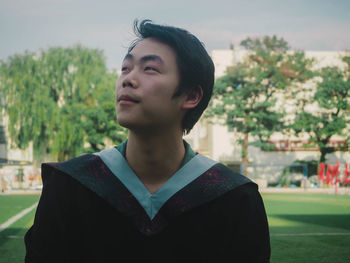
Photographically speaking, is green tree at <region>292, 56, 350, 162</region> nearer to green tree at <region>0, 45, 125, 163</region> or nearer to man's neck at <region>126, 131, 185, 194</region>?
green tree at <region>0, 45, 125, 163</region>

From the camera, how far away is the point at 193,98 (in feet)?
6.44

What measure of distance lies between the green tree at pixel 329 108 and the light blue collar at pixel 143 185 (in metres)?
23.0

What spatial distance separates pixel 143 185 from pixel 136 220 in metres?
0.16

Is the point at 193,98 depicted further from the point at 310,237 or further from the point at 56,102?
the point at 56,102

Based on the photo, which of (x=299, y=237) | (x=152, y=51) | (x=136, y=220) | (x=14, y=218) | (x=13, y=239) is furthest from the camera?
(x=14, y=218)

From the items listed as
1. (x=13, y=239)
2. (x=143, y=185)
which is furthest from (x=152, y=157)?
(x=13, y=239)

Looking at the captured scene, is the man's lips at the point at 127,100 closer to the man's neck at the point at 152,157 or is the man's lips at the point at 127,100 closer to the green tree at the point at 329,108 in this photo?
the man's neck at the point at 152,157

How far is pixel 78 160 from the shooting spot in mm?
1903

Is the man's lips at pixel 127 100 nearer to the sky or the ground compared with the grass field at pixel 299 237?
nearer to the sky

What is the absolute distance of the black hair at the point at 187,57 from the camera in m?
1.85

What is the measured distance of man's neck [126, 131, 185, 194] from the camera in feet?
6.10

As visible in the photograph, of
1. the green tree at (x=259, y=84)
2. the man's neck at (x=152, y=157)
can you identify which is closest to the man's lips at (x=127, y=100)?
the man's neck at (x=152, y=157)

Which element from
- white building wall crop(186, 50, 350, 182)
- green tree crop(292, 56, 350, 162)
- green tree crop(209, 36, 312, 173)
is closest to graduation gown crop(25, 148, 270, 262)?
green tree crop(209, 36, 312, 173)

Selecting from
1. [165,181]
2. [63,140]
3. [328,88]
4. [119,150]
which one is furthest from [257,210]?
[328,88]
